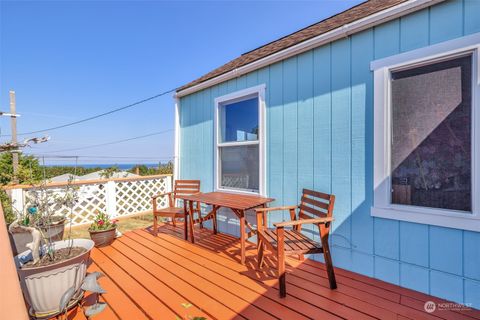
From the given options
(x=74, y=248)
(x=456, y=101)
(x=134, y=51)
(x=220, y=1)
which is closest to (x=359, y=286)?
(x=456, y=101)

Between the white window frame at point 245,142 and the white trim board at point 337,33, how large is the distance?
Result: 1.05ft

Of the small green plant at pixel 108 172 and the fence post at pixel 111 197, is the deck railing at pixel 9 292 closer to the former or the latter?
the fence post at pixel 111 197

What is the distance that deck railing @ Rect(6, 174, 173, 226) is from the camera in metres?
4.52

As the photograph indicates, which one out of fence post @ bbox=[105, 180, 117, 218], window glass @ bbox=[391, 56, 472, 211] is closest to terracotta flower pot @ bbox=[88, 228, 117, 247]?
fence post @ bbox=[105, 180, 117, 218]

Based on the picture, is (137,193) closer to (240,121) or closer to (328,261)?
(240,121)

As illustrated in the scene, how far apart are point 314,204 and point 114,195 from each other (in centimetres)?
456

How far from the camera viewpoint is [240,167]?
3.72 metres

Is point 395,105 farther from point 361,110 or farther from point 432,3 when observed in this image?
point 432,3

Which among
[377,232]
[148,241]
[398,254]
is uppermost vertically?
[377,232]

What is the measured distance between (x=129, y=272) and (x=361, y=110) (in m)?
3.29

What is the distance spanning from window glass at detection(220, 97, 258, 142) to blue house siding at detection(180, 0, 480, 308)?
0.31m

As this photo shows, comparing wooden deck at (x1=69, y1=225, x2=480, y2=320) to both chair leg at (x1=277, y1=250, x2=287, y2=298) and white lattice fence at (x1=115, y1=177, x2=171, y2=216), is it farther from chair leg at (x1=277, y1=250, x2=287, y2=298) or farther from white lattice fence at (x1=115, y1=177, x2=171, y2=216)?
white lattice fence at (x1=115, y1=177, x2=171, y2=216)

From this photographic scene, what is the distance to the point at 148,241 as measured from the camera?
139 inches

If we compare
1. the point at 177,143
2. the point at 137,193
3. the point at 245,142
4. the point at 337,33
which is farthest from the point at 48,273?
the point at 137,193
